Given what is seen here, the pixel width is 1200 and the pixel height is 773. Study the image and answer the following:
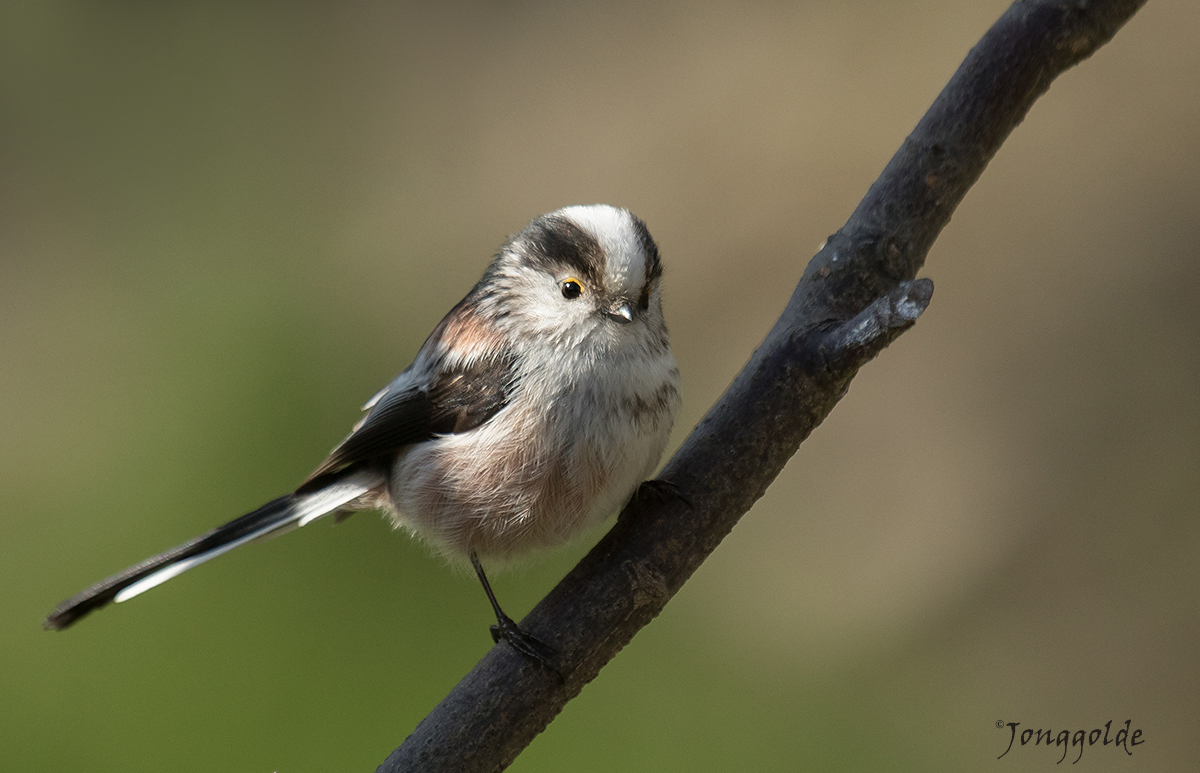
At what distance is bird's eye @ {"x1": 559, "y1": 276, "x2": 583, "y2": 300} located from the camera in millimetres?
1531

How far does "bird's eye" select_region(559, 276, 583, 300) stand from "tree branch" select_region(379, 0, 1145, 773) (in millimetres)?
304

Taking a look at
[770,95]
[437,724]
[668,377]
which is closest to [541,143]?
[770,95]

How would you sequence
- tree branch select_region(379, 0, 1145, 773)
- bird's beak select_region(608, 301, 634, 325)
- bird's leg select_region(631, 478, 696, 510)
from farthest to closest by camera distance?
bird's beak select_region(608, 301, 634, 325)
bird's leg select_region(631, 478, 696, 510)
tree branch select_region(379, 0, 1145, 773)

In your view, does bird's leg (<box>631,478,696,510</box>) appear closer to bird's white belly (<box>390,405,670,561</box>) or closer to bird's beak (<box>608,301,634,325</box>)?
bird's white belly (<box>390,405,670,561</box>)

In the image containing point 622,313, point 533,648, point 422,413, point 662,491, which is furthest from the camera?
point 422,413

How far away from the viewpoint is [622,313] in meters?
1.48

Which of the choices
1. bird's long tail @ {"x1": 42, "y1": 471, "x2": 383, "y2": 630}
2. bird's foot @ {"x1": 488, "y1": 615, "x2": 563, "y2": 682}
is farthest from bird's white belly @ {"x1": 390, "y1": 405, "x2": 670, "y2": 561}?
bird's foot @ {"x1": 488, "y1": 615, "x2": 563, "y2": 682}

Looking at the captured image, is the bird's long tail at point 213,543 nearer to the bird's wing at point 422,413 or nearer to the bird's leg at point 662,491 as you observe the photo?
the bird's wing at point 422,413

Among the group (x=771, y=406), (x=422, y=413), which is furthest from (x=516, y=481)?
(x=771, y=406)

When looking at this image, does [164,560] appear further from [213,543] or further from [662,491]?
[662,491]

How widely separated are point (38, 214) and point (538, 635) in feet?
8.87

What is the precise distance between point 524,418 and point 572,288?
8.9 inches

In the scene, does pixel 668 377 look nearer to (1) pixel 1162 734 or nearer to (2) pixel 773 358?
(2) pixel 773 358

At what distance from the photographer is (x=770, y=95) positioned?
3150 millimetres
